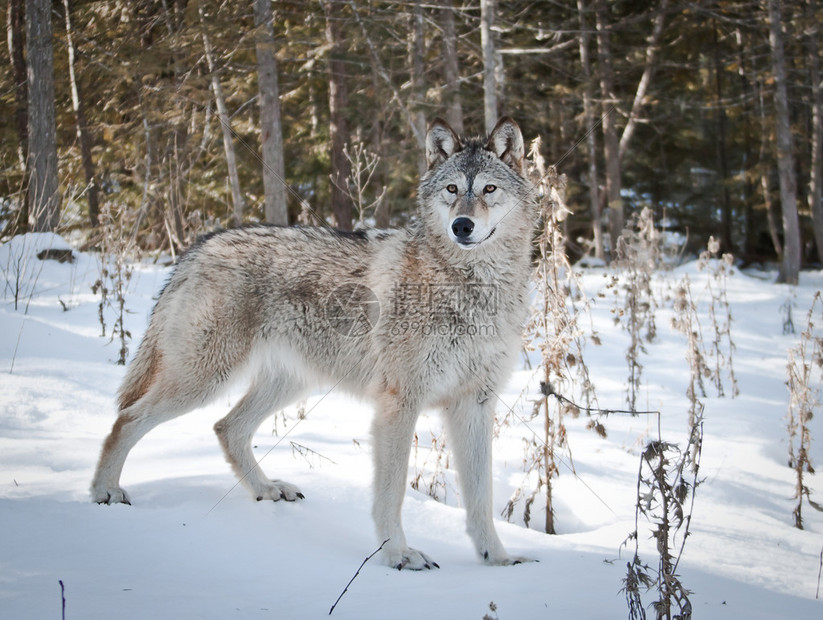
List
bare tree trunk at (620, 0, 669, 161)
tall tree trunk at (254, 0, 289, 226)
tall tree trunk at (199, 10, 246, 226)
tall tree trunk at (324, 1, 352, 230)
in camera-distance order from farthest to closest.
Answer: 1. bare tree trunk at (620, 0, 669, 161)
2. tall tree trunk at (324, 1, 352, 230)
3. tall tree trunk at (199, 10, 246, 226)
4. tall tree trunk at (254, 0, 289, 226)

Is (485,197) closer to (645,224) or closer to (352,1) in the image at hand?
(645,224)

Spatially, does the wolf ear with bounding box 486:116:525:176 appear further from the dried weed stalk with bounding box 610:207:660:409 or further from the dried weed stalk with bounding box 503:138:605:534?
the dried weed stalk with bounding box 610:207:660:409

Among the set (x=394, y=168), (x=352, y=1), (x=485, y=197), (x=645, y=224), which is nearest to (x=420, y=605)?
(x=485, y=197)

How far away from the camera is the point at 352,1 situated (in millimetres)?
11680

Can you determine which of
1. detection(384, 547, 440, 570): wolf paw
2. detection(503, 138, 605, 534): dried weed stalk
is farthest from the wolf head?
detection(384, 547, 440, 570): wolf paw

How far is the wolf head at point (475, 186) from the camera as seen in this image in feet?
10.6

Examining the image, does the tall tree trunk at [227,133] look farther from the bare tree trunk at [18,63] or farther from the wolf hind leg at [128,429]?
the wolf hind leg at [128,429]

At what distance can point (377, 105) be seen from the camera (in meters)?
15.1

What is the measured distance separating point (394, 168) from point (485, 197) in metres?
11.6

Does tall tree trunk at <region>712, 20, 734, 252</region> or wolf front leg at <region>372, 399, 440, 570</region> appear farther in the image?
tall tree trunk at <region>712, 20, 734, 252</region>

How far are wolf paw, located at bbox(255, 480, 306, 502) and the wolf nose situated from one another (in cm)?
176

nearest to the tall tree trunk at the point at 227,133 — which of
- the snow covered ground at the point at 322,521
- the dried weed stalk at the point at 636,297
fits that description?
the snow covered ground at the point at 322,521

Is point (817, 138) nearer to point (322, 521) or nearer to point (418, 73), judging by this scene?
point (418, 73)

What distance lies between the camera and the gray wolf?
315cm
